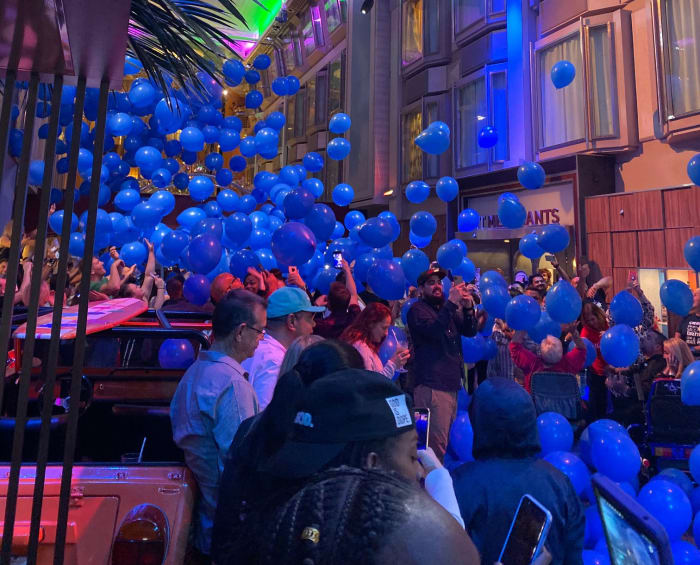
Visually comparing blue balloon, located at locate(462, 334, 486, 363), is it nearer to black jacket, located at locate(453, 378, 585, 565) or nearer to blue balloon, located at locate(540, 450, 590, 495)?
blue balloon, located at locate(540, 450, 590, 495)

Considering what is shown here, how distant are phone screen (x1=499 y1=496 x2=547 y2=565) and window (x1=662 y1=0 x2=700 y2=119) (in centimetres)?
783

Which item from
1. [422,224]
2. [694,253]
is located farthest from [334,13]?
[694,253]

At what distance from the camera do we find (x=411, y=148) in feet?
41.8

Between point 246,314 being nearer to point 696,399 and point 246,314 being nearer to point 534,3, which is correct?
point 696,399

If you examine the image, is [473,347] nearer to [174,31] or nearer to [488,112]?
[174,31]

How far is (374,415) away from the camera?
890 millimetres

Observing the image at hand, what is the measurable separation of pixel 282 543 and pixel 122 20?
1.32 m

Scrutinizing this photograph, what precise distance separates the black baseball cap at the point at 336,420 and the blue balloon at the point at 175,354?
2468mm

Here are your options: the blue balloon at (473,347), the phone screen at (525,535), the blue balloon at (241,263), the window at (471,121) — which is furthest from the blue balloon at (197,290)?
the window at (471,121)

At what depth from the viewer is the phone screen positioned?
117 centimetres

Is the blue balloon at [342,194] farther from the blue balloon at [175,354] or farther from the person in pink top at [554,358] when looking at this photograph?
the blue balloon at [175,354]

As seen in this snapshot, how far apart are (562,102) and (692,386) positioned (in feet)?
22.5

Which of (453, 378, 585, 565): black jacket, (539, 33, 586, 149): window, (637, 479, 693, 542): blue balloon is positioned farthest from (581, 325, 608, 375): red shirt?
(539, 33, 586, 149): window

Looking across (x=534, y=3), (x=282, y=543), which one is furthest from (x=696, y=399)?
(x=534, y=3)
